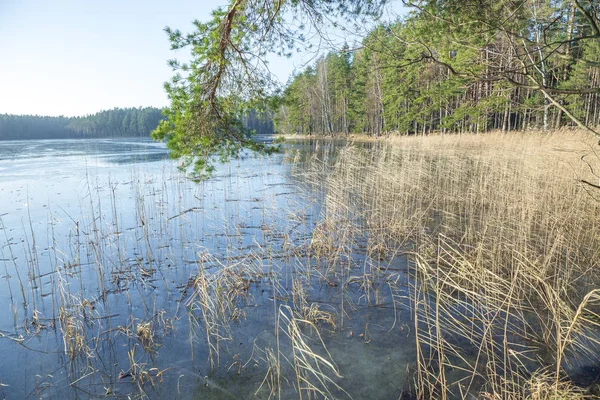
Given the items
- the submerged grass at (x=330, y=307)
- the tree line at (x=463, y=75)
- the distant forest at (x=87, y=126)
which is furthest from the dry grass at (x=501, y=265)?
the distant forest at (x=87, y=126)

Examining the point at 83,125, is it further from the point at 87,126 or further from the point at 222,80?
the point at 222,80

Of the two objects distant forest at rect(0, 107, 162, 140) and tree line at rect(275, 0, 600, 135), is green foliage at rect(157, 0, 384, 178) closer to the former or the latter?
tree line at rect(275, 0, 600, 135)

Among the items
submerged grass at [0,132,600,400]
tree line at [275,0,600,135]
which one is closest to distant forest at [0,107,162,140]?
tree line at [275,0,600,135]

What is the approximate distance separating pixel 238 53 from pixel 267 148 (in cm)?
140

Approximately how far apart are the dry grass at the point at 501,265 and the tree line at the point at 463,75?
1.08m

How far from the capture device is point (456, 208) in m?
7.27

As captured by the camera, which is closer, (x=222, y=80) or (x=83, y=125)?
(x=222, y=80)

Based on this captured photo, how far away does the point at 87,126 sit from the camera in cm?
8819

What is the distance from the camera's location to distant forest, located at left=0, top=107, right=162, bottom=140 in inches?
3012

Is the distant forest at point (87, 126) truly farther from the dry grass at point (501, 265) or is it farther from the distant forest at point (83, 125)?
the dry grass at point (501, 265)

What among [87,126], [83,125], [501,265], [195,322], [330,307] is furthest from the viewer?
[83,125]

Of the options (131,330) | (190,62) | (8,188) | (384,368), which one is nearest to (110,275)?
(131,330)

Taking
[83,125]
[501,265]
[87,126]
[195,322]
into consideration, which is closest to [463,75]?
[501,265]

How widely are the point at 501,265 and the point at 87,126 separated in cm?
10510
